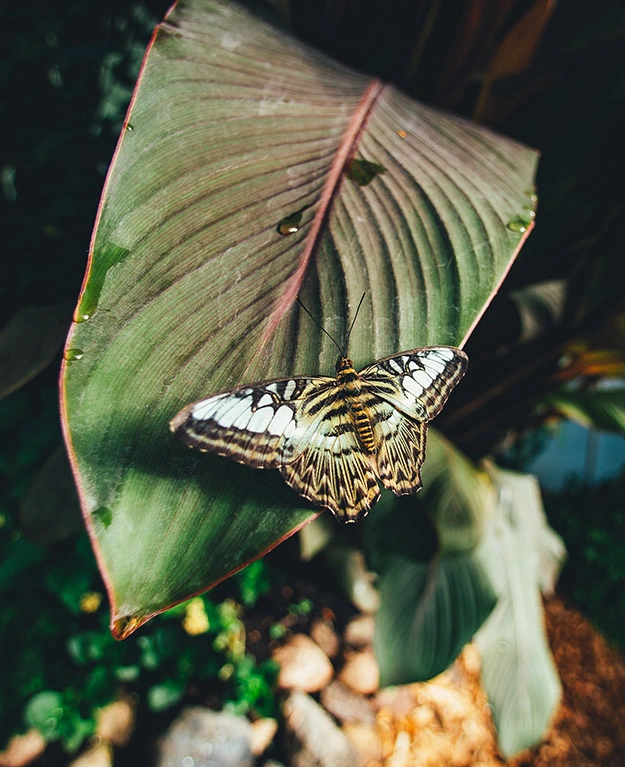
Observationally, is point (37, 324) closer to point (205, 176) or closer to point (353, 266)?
point (205, 176)

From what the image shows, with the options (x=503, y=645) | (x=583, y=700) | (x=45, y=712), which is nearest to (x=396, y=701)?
(x=503, y=645)

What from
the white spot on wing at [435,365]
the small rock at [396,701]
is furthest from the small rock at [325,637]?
the white spot on wing at [435,365]

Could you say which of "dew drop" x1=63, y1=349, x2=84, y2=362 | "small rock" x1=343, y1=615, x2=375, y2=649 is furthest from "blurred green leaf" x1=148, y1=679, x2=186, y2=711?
"dew drop" x1=63, y1=349, x2=84, y2=362

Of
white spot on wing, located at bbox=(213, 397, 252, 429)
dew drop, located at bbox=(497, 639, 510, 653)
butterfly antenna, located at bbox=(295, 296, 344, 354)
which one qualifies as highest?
butterfly antenna, located at bbox=(295, 296, 344, 354)

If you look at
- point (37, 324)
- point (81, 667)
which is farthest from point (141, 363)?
point (81, 667)

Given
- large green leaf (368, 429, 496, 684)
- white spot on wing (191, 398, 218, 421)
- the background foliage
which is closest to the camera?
white spot on wing (191, 398, 218, 421)

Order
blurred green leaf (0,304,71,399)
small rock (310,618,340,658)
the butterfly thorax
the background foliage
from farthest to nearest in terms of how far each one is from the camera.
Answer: small rock (310,618,340,658), the background foliage, blurred green leaf (0,304,71,399), the butterfly thorax

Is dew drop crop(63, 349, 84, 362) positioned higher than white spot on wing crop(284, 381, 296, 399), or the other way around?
white spot on wing crop(284, 381, 296, 399)

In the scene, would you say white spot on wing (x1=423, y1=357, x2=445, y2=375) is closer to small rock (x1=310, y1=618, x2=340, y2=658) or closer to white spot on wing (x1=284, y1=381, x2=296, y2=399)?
white spot on wing (x1=284, y1=381, x2=296, y2=399)
